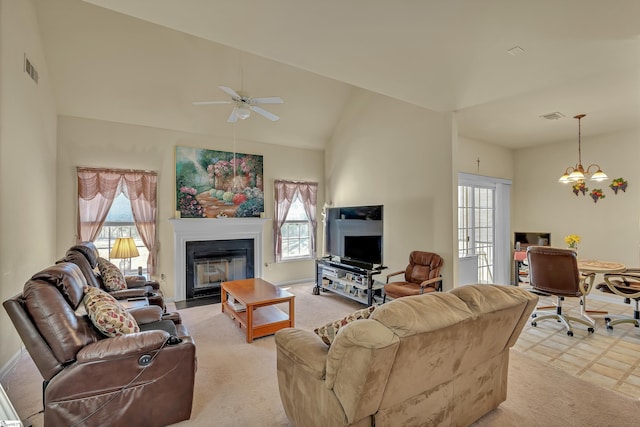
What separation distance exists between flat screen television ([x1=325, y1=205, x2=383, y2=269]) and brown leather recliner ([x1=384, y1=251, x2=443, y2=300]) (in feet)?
1.57

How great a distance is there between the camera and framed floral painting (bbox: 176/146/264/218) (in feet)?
17.0

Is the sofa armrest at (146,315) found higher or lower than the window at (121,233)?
lower

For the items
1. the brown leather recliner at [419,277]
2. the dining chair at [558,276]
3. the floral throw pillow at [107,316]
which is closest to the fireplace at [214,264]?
the brown leather recliner at [419,277]

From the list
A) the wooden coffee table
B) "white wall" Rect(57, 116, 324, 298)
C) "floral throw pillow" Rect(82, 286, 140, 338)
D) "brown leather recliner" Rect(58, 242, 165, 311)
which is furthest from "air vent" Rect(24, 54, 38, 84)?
the wooden coffee table

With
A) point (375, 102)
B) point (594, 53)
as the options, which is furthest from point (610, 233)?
point (375, 102)

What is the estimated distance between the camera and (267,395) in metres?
2.47

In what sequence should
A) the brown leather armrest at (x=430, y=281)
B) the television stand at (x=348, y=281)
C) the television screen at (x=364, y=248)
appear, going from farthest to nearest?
the television screen at (x=364, y=248) → the television stand at (x=348, y=281) → the brown leather armrest at (x=430, y=281)

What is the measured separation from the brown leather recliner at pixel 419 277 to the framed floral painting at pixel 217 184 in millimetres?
3017

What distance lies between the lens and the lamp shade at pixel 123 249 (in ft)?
14.0

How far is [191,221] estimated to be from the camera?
5.14 metres

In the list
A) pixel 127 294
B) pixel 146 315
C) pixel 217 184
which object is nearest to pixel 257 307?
pixel 146 315

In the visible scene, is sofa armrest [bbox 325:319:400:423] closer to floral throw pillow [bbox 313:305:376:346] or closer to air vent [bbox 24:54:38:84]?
floral throw pillow [bbox 313:305:376:346]

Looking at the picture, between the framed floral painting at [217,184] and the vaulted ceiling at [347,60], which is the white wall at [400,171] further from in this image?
the framed floral painting at [217,184]

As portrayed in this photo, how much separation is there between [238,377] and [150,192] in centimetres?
350
